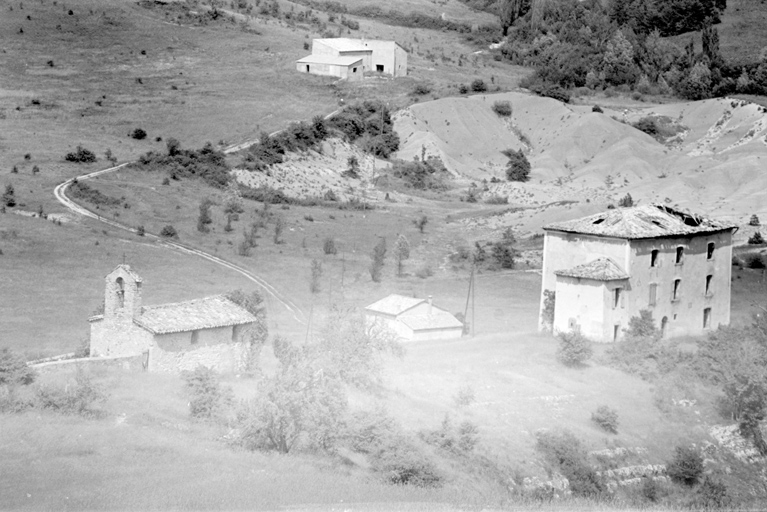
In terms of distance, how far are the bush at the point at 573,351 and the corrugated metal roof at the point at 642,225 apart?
6.86 meters

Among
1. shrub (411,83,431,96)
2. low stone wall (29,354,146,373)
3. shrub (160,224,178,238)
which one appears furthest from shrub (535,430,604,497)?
shrub (411,83,431,96)

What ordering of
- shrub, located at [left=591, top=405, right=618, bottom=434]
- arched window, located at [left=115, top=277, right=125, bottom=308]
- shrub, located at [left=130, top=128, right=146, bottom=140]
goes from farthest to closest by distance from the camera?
shrub, located at [left=130, top=128, right=146, bottom=140] < shrub, located at [left=591, top=405, right=618, bottom=434] < arched window, located at [left=115, top=277, right=125, bottom=308]

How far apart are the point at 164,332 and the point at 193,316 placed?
1959 mm

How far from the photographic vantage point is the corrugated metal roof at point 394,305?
58.7 m

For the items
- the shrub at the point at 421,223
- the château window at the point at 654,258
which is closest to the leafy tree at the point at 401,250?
the shrub at the point at 421,223

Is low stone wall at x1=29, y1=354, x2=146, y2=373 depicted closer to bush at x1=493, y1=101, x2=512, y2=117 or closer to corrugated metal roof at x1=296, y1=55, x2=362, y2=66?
bush at x1=493, y1=101, x2=512, y2=117

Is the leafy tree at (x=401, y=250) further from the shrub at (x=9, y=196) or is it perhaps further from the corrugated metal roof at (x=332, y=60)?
the corrugated metal roof at (x=332, y=60)

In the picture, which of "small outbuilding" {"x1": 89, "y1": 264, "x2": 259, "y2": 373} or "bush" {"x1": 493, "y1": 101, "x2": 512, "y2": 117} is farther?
"bush" {"x1": 493, "y1": 101, "x2": 512, "y2": 117}

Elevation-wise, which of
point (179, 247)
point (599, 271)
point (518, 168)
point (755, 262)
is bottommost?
point (179, 247)

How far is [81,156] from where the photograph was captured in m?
97.1

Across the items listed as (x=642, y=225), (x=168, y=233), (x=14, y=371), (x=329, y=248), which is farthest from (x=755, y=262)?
(x=14, y=371)

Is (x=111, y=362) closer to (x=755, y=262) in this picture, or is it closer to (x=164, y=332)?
(x=164, y=332)

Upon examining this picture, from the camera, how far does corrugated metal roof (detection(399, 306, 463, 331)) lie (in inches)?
2276

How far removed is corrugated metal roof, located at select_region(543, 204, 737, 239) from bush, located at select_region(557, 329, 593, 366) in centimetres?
686
